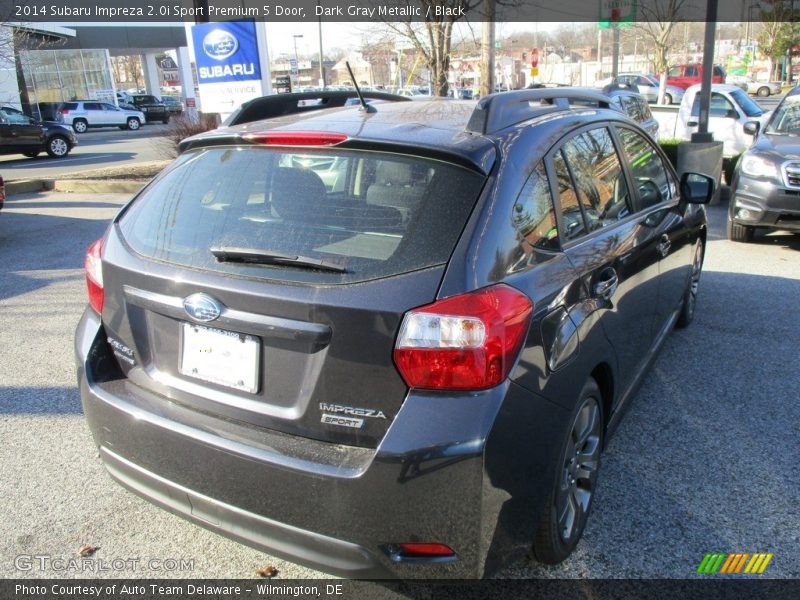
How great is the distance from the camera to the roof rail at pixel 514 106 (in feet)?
8.18

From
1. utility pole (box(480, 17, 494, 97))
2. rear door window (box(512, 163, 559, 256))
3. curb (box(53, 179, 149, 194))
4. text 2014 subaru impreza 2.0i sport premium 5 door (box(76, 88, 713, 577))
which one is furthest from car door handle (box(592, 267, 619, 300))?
curb (box(53, 179, 149, 194))

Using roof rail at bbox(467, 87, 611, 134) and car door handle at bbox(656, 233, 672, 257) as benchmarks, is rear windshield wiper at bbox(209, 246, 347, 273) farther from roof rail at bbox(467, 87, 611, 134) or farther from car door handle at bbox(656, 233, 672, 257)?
car door handle at bbox(656, 233, 672, 257)

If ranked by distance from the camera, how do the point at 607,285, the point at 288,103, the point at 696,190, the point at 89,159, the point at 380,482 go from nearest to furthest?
the point at 380,482 → the point at 607,285 → the point at 288,103 → the point at 696,190 → the point at 89,159

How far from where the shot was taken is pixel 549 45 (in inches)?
2362

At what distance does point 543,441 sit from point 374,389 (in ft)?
2.00

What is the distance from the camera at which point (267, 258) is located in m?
2.21

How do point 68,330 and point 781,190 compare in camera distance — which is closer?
point 68,330

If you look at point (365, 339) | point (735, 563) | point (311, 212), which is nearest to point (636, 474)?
point (735, 563)

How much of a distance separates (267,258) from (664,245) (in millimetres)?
2472

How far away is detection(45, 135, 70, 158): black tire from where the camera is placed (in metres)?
22.4

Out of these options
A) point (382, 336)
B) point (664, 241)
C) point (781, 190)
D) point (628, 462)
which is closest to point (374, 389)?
point (382, 336)

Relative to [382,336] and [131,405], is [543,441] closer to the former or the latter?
[382,336]

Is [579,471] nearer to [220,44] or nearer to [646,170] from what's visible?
[646,170]

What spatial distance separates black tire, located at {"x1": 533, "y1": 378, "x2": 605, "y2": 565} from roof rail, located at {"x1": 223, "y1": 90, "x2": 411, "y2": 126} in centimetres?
181
